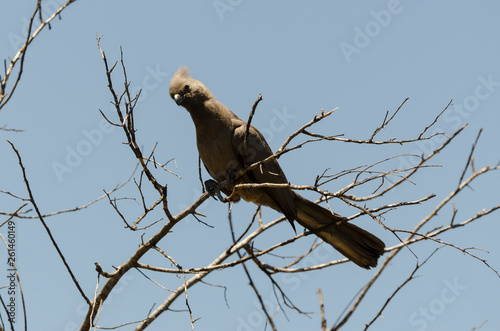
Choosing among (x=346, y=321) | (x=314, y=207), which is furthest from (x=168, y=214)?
(x=314, y=207)

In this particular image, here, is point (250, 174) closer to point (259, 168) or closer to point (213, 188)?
point (259, 168)

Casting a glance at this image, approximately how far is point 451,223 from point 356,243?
3.68 ft

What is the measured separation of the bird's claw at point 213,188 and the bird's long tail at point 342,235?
77 centimetres

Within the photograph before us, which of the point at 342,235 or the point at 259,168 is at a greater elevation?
the point at 259,168

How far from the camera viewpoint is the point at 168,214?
362cm

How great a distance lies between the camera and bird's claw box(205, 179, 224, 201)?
15.6 ft

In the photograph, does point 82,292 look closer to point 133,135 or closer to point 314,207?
point 133,135

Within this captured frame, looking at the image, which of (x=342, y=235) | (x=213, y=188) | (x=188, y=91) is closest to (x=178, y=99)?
(x=188, y=91)

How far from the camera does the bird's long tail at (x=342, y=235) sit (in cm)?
481

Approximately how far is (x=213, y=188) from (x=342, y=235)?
4.18ft

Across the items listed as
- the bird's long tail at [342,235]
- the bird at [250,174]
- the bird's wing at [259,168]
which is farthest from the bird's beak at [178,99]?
the bird's long tail at [342,235]

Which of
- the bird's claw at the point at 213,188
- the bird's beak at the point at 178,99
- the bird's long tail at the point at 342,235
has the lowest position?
the bird's long tail at the point at 342,235

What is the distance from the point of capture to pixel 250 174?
16.3 ft

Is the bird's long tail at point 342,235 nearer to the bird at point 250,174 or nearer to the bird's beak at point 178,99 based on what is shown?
the bird at point 250,174
